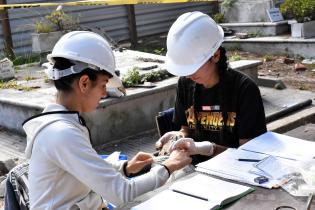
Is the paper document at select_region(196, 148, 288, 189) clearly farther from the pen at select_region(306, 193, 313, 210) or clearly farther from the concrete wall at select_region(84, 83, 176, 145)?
the concrete wall at select_region(84, 83, 176, 145)

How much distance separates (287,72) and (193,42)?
17.9 ft

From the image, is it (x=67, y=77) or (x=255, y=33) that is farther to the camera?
(x=255, y=33)

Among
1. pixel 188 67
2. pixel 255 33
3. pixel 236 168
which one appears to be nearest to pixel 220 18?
pixel 255 33

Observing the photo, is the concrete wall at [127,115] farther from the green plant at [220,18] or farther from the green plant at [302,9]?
the green plant at [220,18]

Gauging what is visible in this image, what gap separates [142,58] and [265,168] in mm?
5299

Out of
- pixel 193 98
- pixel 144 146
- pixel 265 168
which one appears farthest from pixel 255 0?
pixel 265 168

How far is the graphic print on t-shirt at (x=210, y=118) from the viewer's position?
2.81 metres

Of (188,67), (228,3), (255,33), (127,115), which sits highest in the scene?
(188,67)

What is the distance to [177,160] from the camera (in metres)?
2.39

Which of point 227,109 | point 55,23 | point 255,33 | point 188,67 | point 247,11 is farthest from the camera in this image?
point 247,11

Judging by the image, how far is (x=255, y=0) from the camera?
10.5m

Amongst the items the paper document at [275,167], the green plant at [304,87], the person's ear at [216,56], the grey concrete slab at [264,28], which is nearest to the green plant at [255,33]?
the grey concrete slab at [264,28]

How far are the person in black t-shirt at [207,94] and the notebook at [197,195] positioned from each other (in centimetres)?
42

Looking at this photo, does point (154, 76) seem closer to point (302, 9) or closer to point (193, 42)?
point (193, 42)
